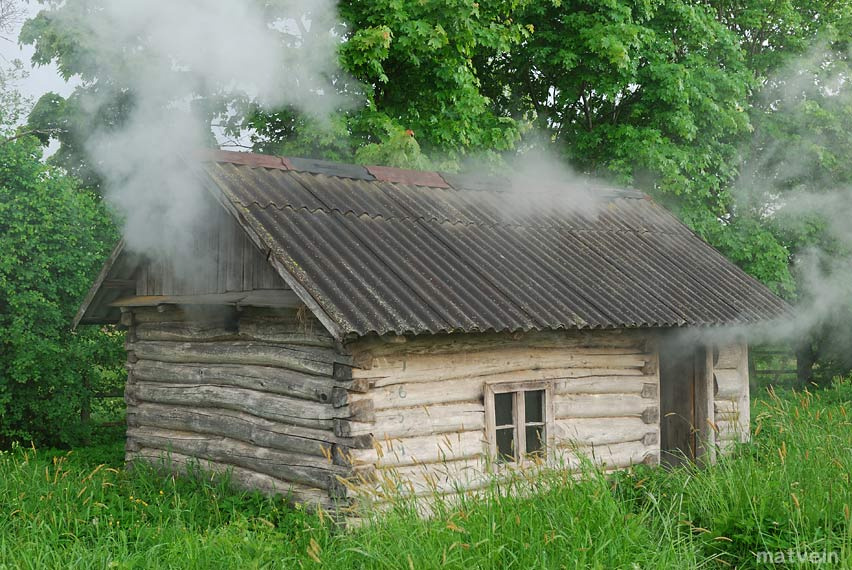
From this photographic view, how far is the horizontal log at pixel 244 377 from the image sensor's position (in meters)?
8.20

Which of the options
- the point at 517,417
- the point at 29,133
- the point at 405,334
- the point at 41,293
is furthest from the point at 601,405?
the point at 29,133

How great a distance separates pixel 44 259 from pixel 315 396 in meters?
7.80

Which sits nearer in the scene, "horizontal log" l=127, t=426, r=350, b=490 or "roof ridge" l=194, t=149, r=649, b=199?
"horizontal log" l=127, t=426, r=350, b=490

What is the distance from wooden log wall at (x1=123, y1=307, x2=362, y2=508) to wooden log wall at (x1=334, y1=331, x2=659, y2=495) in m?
0.26

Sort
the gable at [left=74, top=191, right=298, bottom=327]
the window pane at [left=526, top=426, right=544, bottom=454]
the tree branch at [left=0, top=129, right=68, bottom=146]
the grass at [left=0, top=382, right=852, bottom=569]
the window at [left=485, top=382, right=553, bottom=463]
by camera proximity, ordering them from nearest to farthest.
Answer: the grass at [left=0, top=382, right=852, bottom=569] < the window at [left=485, top=382, right=553, bottom=463] < the gable at [left=74, top=191, right=298, bottom=327] < the window pane at [left=526, top=426, right=544, bottom=454] < the tree branch at [left=0, top=129, right=68, bottom=146]

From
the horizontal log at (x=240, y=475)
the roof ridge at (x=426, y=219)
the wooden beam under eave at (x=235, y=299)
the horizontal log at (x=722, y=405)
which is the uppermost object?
the roof ridge at (x=426, y=219)

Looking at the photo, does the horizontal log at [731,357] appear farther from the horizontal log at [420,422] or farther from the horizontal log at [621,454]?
the horizontal log at [420,422]

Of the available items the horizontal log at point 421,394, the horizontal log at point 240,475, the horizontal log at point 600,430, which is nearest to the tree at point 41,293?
the horizontal log at point 240,475

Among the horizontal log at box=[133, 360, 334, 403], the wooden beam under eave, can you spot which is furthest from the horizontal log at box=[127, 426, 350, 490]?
the wooden beam under eave

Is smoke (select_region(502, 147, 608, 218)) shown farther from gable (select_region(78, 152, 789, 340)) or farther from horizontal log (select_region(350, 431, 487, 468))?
horizontal log (select_region(350, 431, 487, 468))

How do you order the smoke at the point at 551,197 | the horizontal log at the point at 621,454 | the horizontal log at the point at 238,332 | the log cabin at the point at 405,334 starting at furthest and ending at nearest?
1. the smoke at the point at 551,197
2. the horizontal log at the point at 621,454
3. the horizontal log at the point at 238,332
4. the log cabin at the point at 405,334

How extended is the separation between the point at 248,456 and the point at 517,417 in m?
2.82

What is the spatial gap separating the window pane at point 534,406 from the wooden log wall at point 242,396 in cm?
224

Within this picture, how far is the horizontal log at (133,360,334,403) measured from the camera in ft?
26.9
